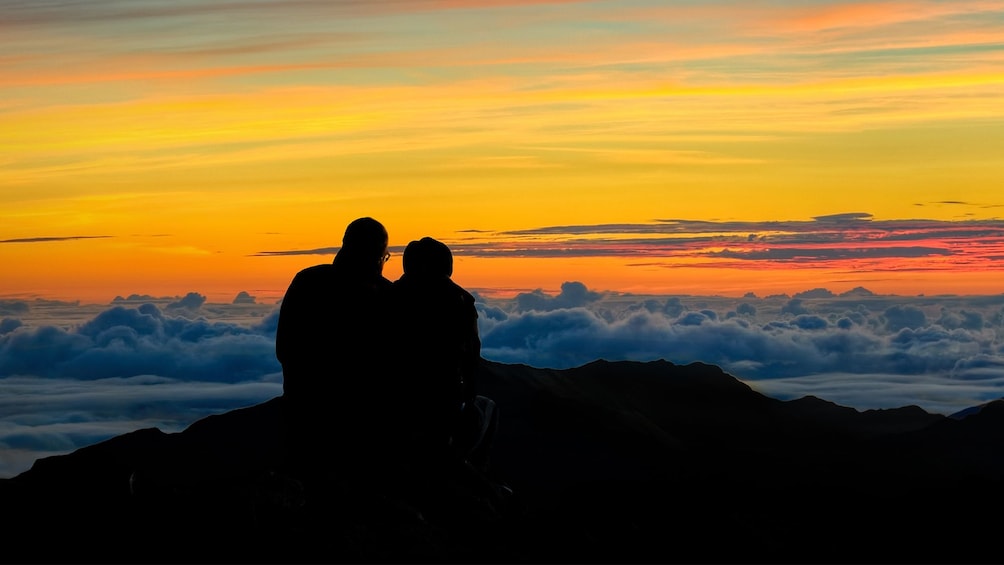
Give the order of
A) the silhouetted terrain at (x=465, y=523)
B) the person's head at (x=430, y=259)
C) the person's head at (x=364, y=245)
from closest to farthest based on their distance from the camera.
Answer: the silhouetted terrain at (x=465, y=523) < the person's head at (x=364, y=245) < the person's head at (x=430, y=259)

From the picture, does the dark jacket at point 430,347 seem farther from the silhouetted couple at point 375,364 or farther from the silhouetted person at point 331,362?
the silhouetted person at point 331,362

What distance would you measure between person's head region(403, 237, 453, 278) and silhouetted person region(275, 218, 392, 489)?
1.36 feet

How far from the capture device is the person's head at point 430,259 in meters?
14.1

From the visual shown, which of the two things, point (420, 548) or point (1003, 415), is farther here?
point (1003, 415)

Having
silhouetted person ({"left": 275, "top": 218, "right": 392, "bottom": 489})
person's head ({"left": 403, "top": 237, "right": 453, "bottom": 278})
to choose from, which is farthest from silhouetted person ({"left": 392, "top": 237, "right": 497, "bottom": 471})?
silhouetted person ({"left": 275, "top": 218, "right": 392, "bottom": 489})

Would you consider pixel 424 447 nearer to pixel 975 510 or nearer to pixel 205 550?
pixel 205 550

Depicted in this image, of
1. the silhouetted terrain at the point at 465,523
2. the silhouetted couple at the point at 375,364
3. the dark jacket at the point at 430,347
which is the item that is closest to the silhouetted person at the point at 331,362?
the silhouetted couple at the point at 375,364

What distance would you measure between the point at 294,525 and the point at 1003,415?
12893 cm

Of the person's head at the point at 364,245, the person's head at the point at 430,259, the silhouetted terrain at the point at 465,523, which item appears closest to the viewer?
the silhouetted terrain at the point at 465,523

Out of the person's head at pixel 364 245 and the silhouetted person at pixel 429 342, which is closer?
the person's head at pixel 364 245

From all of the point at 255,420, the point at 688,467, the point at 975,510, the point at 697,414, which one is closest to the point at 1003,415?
the point at 697,414

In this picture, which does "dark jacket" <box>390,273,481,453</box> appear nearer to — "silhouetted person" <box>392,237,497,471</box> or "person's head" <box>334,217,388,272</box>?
"silhouetted person" <box>392,237,497,471</box>

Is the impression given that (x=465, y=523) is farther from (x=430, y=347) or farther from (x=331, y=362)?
(x=331, y=362)

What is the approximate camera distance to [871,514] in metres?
16.4
